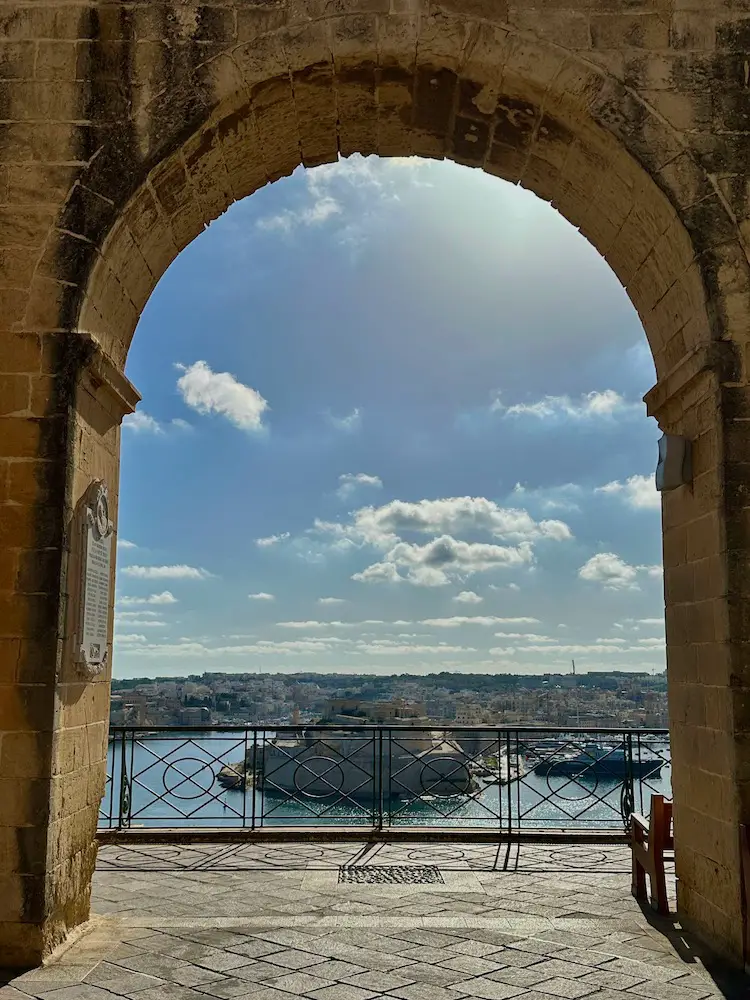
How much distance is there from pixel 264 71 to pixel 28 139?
1388mm

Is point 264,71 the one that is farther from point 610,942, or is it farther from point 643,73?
point 610,942

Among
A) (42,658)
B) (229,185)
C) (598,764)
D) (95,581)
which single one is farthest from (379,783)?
(229,185)

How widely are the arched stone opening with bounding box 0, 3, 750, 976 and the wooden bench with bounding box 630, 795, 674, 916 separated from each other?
197 millimetres

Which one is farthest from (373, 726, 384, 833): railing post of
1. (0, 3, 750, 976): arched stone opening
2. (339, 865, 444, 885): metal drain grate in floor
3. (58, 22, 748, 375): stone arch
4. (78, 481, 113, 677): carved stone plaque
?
(58, 22, 748, 375): stone arch

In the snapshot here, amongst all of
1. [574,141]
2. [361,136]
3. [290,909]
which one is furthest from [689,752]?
[361,136]

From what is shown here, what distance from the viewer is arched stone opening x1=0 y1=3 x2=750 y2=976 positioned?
454 cm

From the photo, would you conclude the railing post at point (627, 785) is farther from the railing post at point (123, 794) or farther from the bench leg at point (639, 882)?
the railing post at point (123, 794)

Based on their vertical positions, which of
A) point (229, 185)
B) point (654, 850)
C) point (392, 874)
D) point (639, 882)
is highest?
point (229, 185)

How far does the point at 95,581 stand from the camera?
4.92m

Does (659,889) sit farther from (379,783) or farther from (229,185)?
(229,185)

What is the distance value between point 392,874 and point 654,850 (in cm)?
190

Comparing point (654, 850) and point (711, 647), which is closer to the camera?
point (711, 647)

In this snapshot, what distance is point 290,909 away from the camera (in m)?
5.38

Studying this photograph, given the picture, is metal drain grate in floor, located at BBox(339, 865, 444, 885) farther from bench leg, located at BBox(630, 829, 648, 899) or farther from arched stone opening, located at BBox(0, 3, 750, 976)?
arched stone opening, located at BBox(0, 3, 750, 976)
